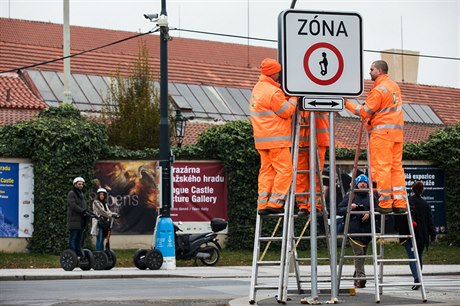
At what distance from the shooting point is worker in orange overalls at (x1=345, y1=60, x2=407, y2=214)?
A: 12297mm

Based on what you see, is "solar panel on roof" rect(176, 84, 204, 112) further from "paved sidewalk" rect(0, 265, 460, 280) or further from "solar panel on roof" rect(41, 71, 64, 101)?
"paved sidewalk" rect(0, 265, 460, 280)

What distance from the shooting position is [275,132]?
1184 centimetres

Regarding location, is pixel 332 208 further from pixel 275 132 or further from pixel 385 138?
pixel 385 138

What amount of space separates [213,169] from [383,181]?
18.8m

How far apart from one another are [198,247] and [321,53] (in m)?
14.8

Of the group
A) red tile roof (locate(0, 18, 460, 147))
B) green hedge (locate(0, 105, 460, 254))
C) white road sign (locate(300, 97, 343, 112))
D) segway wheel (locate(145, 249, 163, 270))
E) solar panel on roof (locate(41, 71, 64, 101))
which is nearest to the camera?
white road sign (locate(300, 97, 343, 112))

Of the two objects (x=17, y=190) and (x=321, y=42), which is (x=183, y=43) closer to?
(x=17, y=190)

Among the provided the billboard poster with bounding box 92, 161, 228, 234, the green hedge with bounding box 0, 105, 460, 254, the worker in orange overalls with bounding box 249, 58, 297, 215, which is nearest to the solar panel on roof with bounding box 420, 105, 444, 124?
the green hedge with bounding box 0, 105, 460, 254

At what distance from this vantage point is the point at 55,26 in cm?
6488

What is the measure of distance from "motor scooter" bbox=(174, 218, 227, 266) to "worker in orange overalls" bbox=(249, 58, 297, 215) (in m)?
14.1

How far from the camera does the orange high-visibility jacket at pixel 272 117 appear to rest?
11781 mm

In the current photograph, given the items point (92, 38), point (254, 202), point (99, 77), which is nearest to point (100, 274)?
point (254, 202)

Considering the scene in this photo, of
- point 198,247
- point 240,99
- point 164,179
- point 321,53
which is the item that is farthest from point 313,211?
point 240,99

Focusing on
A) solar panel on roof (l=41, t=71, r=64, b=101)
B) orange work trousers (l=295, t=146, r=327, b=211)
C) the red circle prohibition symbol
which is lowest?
orange work trousers (l=295, t=146, r=327, b=211)
